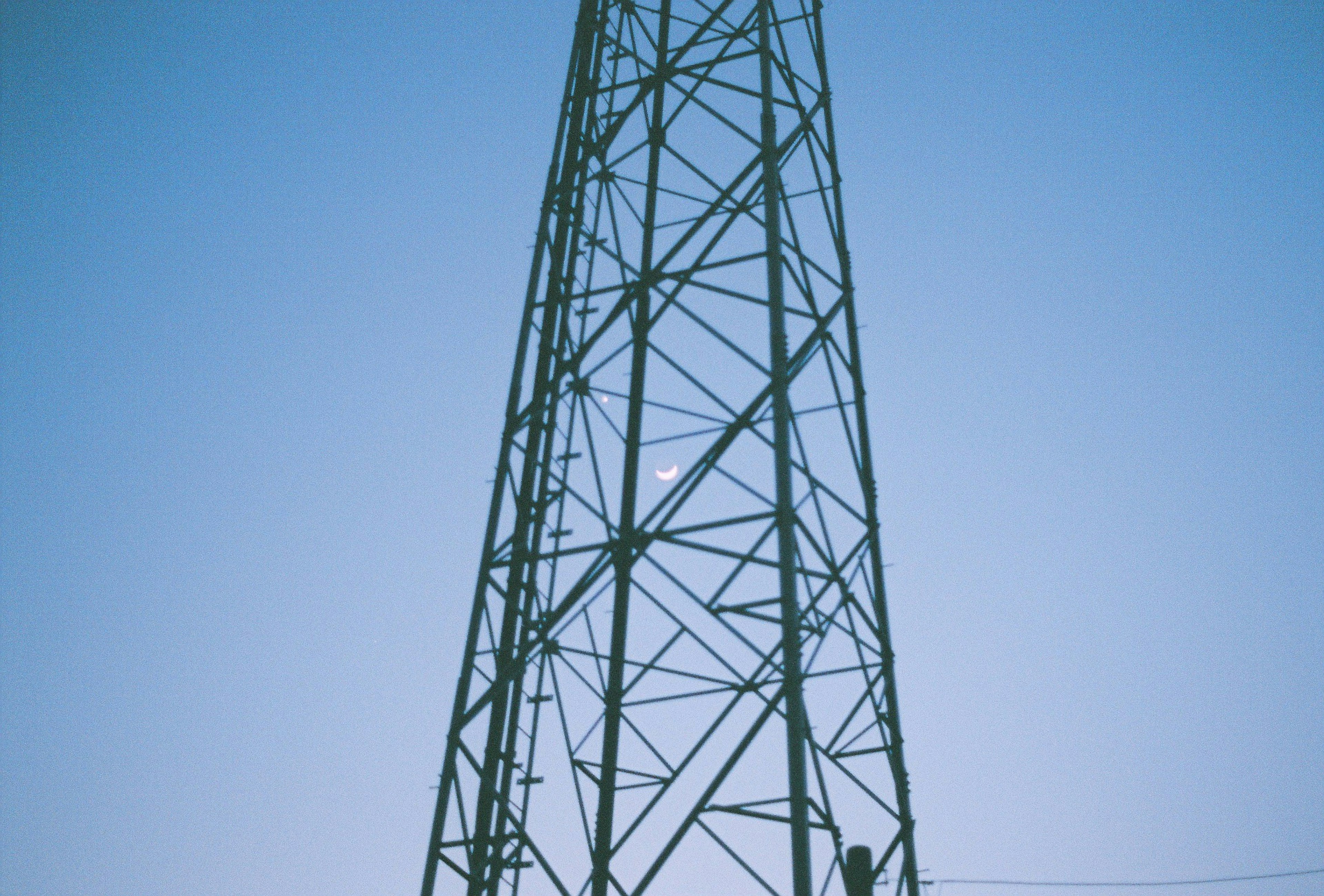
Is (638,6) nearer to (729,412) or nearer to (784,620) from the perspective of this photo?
(729,412)

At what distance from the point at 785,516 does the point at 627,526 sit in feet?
8.05

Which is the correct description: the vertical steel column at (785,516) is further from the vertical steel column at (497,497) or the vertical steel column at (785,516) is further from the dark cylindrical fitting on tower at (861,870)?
the vertical steel column at (497,497)

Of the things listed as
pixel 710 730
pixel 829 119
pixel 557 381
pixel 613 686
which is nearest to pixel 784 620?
pixel 710 730

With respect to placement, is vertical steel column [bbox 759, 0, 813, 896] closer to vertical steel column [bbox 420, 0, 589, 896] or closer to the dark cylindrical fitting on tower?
the dark cylindrical fitting on tower

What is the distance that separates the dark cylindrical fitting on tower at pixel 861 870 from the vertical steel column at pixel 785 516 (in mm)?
489

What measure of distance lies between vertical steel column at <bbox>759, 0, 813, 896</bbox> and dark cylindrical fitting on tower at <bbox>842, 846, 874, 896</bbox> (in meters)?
0.49

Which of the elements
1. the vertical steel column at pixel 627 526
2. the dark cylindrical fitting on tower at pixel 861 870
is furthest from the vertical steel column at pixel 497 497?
the dark cylindrical fitting on tower at pixel 861 870

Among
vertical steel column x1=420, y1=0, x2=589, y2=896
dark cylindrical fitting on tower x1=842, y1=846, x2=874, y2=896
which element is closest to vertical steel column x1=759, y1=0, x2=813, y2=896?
dark cylindrical fitting on tower x1=842, y1=846, x2=874, y2=896

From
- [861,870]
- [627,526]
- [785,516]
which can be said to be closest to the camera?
[861,870]

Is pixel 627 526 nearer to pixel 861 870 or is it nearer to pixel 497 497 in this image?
pixel 497 497

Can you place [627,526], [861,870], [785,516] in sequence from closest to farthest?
[861,870]
[785,516]
[627,526]

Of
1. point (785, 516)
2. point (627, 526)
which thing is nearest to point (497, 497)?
point (627, 526)

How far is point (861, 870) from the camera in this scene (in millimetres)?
4883

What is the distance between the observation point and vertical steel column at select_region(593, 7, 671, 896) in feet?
24.3
